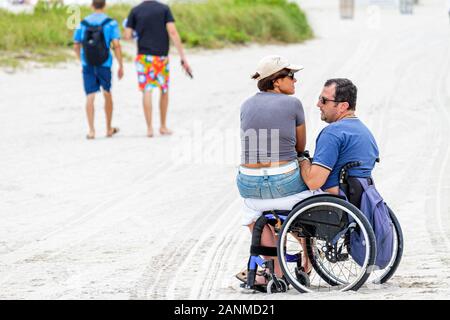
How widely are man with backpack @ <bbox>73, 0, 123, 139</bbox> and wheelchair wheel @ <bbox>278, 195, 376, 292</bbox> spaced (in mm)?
7199

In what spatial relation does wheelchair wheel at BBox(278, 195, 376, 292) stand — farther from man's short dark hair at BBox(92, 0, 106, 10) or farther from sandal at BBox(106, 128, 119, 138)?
sandal at BBox(106, 128, 119, 138)

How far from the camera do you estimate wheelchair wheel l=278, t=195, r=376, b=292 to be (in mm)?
6250

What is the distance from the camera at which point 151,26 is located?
13.6 metres

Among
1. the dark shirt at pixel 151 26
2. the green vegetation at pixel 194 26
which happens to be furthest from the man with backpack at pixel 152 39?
the green vegetation at pixel 194 26

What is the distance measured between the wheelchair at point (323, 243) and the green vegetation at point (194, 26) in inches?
531

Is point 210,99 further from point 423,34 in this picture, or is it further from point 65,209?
point 423,34

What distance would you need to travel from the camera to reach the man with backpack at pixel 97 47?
43.5 ft

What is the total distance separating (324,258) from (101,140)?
25.0 ft

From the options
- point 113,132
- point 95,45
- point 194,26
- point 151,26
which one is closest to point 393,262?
point 95,45

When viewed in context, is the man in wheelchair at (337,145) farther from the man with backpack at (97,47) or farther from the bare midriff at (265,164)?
the man with backpack at (97,47)

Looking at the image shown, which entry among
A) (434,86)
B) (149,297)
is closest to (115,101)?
(434,86)

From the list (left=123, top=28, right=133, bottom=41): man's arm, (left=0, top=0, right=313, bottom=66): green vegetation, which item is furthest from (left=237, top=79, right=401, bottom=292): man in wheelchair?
(left=0, top=0, right=313, bottom=66): green vegetation

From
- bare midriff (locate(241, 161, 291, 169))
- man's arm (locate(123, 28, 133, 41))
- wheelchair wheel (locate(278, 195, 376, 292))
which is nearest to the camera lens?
wheelchair wheel (locate(278, 195, 376, 292))
